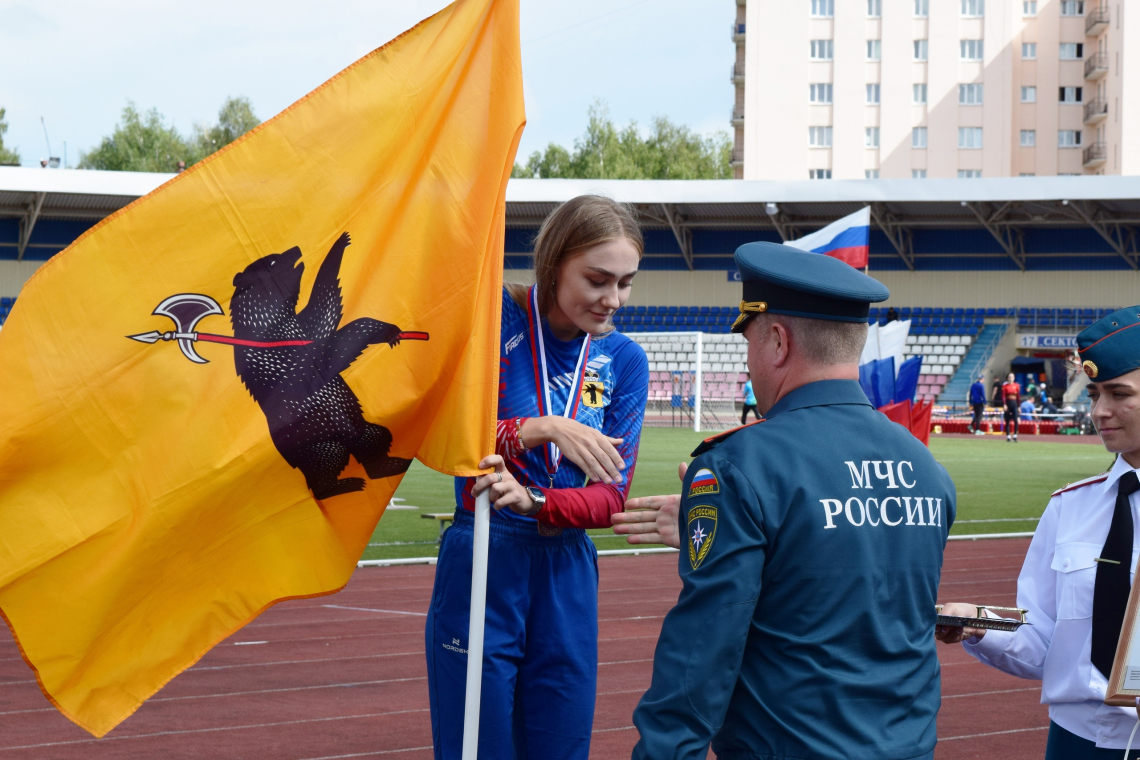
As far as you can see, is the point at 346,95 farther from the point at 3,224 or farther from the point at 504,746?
the point at 3,224

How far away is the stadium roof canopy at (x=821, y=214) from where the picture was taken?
35781mm

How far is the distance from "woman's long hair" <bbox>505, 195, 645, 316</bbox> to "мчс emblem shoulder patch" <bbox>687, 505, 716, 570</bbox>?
81 cm

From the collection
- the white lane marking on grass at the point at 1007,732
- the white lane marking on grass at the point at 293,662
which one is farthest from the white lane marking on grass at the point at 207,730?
the white lane marking on grass at the point at 1007,732

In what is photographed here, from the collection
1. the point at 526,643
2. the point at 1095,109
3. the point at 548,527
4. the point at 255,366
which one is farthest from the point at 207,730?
the point at 1095,109

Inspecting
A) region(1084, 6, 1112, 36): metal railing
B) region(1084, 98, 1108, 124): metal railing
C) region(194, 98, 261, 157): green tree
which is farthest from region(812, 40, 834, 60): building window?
region(194, 98, 261, 157): green tree

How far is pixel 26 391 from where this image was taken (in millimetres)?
2393

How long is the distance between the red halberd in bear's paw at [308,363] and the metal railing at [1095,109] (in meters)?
61.8

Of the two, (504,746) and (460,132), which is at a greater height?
(460,132)

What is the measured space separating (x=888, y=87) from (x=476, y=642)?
196 feet

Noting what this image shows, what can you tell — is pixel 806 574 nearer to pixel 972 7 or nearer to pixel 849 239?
pixel 849 239

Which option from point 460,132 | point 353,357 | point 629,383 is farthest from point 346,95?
point 629,383

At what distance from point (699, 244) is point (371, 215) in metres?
40.7

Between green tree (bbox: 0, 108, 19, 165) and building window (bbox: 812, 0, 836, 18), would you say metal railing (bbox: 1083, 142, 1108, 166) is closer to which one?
building window (bbox: 812, 0, 836, 18)

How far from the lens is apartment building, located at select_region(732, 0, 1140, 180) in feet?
188
